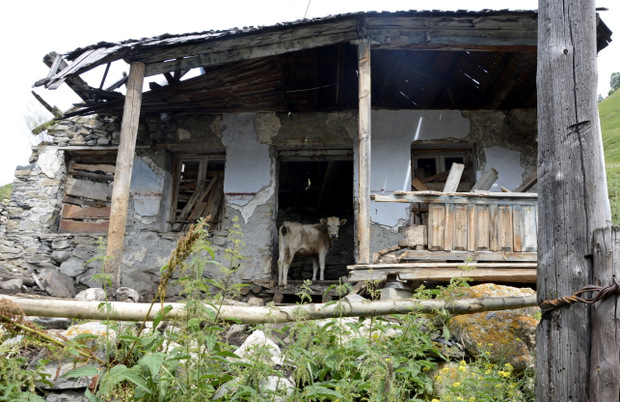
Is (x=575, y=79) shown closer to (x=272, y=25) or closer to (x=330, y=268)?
(x=272, y=25)

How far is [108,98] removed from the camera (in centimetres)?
895

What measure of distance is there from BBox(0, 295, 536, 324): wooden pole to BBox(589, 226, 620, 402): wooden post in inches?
45.9

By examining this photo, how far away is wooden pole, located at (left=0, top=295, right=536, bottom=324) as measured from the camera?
285 centimetres

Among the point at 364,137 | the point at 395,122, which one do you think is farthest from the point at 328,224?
the point at 364,137

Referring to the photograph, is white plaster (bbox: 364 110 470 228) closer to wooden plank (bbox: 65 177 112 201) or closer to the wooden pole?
wooden plank (bbox: 65 177 112 201)

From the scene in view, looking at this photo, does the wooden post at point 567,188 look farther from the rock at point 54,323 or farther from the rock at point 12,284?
the rock at point 12,284

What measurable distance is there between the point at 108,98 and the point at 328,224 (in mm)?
4828

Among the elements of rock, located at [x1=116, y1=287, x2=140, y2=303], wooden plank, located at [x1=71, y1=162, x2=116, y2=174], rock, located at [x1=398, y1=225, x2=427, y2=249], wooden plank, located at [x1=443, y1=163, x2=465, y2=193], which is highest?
wooden plank, located at [x1=71, y1=162, x2=116, y2=174]

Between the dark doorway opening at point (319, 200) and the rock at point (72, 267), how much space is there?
508 centimetres

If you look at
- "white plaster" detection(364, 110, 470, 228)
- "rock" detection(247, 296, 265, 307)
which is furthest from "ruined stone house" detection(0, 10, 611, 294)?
"rock" detection(247, 296, 265, 307)

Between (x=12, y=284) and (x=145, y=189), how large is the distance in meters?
2.88

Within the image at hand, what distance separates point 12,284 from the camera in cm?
804

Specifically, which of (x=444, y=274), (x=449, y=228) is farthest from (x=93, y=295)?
(x=449, y=228)

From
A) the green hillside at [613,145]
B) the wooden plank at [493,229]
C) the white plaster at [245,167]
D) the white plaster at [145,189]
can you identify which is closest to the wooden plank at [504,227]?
the wooden plank at [493,229]
